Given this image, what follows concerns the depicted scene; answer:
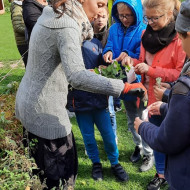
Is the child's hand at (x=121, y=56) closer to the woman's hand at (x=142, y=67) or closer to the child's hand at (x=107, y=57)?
the child's hand at (x=107, y=57)

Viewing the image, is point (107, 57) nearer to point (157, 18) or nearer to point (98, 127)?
point (157, 18)

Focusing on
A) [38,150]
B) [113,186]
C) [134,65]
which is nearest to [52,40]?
[38,150]

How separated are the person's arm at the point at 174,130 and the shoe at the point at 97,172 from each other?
66.6 inches

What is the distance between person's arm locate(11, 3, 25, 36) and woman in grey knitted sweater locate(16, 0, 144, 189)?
267 cm

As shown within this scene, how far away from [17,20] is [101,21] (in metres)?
2.15

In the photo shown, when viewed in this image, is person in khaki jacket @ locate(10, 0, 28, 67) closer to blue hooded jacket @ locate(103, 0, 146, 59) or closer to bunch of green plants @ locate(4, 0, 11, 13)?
blue hooded jacket @ locate(103, 0, 146, 59)

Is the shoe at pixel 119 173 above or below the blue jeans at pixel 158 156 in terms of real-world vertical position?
below

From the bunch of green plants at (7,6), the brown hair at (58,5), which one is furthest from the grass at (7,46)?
the bunch of green plants at (7,6)

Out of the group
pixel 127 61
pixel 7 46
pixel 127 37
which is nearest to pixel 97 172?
pixel 127 61

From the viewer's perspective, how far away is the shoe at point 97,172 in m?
3.04

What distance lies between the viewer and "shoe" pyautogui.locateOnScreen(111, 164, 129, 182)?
9.84 ft

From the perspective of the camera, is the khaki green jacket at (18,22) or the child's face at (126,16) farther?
the khaki green jacket at (18,22)

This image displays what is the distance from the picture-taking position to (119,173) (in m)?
3.02

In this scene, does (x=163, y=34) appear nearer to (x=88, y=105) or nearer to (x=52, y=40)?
(x=88, y=105)
